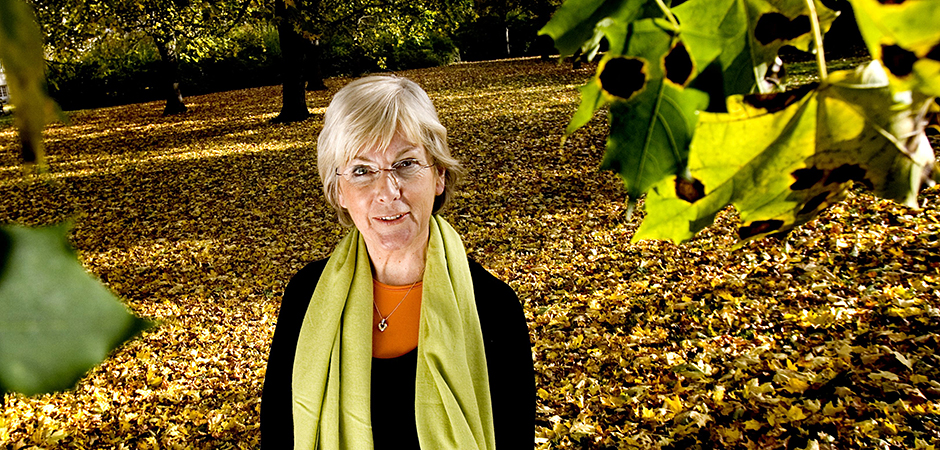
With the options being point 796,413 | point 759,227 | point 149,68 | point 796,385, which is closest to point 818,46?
point 759,227

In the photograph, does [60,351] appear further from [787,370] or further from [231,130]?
[231,130]

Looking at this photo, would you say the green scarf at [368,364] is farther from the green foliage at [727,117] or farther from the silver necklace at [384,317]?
the green foliage at [727,117]

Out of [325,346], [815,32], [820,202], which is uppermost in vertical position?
[815,32]

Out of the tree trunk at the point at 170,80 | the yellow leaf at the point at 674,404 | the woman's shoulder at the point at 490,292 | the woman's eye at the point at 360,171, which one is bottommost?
the yellow leaf at the point at 674,404

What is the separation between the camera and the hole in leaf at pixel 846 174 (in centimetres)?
40

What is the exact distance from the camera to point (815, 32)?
37 centimetres

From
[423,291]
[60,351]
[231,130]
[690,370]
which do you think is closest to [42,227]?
[60,351]

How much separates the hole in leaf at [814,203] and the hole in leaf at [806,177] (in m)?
0.01

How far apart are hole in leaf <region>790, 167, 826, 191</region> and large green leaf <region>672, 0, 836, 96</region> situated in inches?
2.7

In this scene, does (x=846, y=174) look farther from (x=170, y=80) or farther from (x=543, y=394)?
→ (x=170, y=80)

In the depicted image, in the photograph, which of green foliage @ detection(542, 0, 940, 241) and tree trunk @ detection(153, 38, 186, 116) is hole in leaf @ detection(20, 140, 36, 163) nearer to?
green foliage @ detection(542, 0, 940, 241)

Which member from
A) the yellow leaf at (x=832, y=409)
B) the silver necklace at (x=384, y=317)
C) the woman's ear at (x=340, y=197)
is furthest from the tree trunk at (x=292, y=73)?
the yellow leaf at (x=832, y=409)

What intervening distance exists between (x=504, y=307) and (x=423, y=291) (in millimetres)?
389

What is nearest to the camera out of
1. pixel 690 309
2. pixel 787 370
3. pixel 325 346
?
pixel 325 346
